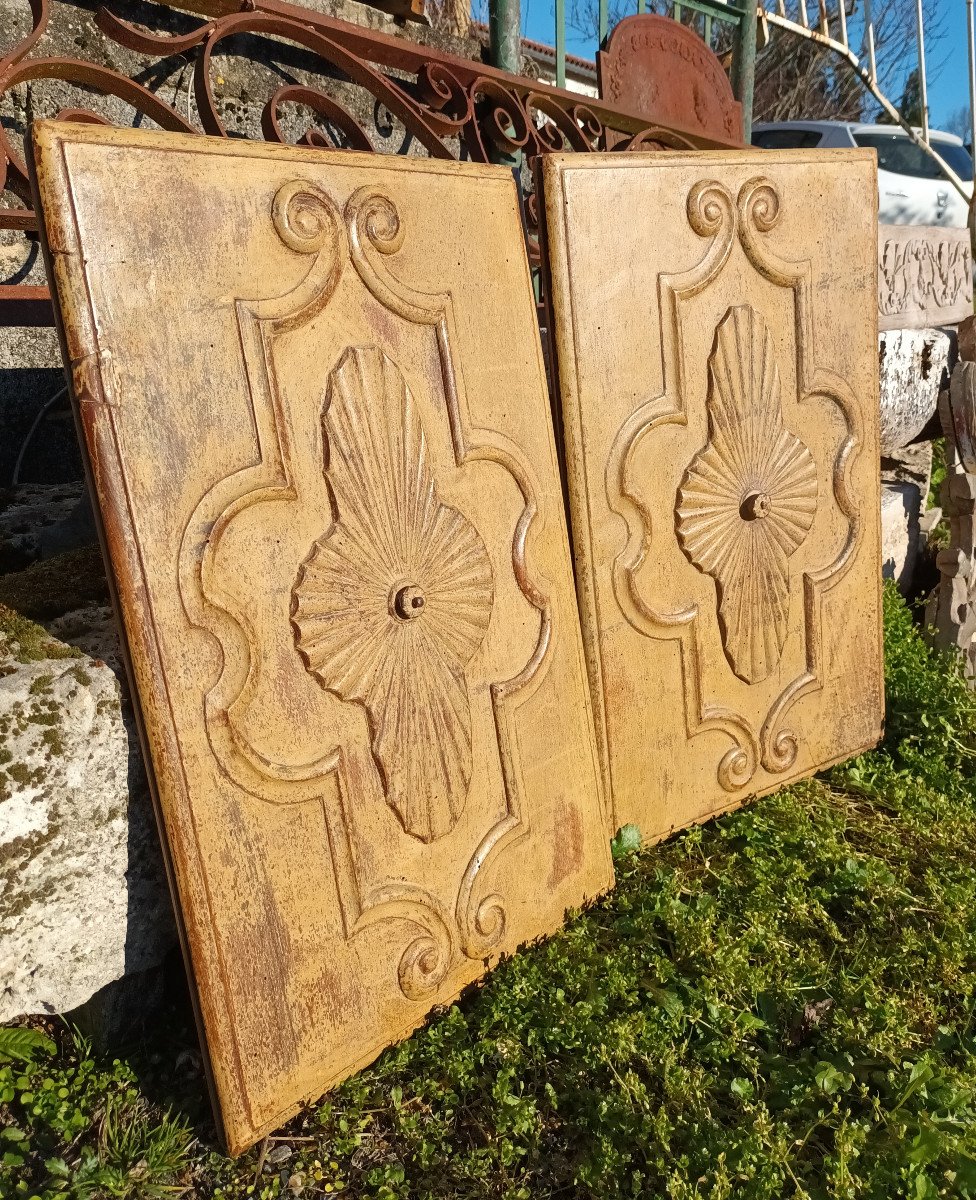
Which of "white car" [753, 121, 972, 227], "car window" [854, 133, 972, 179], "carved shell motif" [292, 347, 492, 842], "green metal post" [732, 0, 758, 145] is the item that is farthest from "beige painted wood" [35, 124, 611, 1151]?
"car window" [854, 133, 972, 179]

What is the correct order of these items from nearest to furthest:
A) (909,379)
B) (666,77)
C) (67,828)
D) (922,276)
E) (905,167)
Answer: (67,828), (666,77), (909,379), (922,276), (905,167)

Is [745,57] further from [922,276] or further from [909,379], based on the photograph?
[909,379]

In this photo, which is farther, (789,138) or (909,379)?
(789,138)

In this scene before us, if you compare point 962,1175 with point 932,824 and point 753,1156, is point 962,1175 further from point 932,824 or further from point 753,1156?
point 932,824

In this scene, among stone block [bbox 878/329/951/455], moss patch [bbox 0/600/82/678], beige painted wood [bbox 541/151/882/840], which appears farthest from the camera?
stone block [bbox 878/329/951/455]

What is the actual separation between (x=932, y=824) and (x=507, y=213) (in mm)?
1924

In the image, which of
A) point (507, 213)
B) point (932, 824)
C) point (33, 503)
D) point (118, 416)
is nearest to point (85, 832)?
point (118, 416)

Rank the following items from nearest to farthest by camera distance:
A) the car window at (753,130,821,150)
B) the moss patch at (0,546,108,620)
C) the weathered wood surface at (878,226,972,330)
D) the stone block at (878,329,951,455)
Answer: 1. the moss patch at (0,546,108,620)
2. the stone block at (878,329,951,455)
3. the weathered wood surface at (878,226,972,330)
4. the car window at (753,130,821,150)

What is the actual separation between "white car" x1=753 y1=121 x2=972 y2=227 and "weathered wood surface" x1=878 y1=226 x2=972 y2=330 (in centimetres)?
497

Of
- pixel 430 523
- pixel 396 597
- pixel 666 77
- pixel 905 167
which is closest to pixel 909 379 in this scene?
pixel 666 77

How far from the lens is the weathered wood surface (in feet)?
12.4

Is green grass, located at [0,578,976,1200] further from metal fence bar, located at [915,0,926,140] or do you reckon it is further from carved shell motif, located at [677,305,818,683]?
metal fence bar, located at [915,0,926,140]

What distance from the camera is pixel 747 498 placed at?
97.7 inches

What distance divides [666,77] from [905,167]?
646 centimetres
